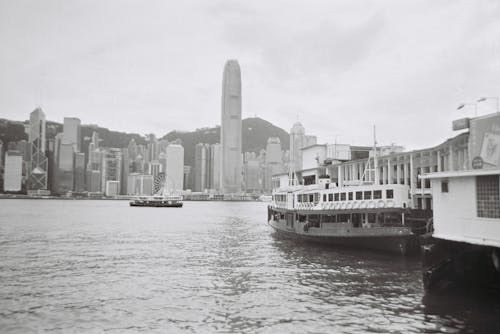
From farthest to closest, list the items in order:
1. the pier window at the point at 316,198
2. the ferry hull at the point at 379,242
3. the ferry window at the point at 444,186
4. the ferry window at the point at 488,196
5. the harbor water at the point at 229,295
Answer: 1. the pier window at the point at 316,198
2. the ferry hull at the point at 379,242
3. the ferry window at the point at 444,186
4. the ferry window at the point at 488,196
5. the harbor water at the point at 229,295

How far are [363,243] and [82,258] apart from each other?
24.5m

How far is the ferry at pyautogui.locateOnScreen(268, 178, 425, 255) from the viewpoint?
32.5 metres

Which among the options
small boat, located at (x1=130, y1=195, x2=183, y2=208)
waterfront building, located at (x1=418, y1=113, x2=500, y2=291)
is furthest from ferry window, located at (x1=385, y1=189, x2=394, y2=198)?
small boat, located at (x1=130, y1=195, x2=183, y2=208)

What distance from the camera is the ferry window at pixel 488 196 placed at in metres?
18.2

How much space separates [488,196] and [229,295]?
13.9m

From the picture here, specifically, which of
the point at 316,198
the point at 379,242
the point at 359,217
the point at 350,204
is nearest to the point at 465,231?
the point at 379,242

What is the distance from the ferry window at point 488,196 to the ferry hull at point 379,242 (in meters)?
13.3

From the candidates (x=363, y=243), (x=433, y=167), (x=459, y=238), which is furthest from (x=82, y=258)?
(x=433, y=167)

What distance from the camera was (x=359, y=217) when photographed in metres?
36.3

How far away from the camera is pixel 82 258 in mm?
34688

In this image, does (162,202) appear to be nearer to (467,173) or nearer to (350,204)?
(350,204)

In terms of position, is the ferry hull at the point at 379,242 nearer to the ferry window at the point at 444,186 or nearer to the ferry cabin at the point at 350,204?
the ferry cabin at the point at 350,204

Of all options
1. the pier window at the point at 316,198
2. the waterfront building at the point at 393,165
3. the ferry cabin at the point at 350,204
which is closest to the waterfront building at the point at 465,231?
the ferry cabin at the point at 350,204

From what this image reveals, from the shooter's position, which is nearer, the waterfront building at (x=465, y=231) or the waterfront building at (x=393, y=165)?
the waterfront building at (x=465, y=231)
